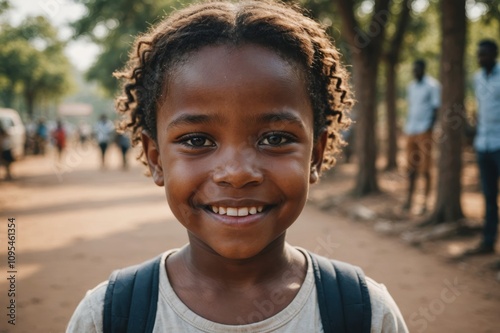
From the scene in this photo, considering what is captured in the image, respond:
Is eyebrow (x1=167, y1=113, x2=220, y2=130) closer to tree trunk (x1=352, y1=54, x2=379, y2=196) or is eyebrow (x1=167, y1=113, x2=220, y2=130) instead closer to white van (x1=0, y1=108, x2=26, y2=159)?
tree trunk (x1=352, y1=54, x2=379, y2=196)

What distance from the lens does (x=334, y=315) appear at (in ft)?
4.67

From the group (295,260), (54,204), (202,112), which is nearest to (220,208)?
(202,112)

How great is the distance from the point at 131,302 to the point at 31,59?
2513 centimetres

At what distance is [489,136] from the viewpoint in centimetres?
476

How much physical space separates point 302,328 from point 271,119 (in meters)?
0.66

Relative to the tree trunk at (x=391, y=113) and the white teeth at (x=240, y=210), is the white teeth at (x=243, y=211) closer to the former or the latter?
the white teeth at (x=240, y=210)

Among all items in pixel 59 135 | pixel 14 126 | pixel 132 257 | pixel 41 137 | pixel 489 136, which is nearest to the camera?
pixel 489 136

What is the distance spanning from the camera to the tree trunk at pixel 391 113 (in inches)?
472

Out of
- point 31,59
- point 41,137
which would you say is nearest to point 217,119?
point 41,137

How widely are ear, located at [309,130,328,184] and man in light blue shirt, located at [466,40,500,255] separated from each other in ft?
12.0

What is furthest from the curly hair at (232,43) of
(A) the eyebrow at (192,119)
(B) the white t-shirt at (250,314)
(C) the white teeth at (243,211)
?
(B) the white t-shirt at (250,314)

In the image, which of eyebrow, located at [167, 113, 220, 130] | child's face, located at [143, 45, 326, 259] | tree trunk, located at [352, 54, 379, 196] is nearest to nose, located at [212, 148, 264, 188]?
child's face, located at [143, 45, 326, 259]

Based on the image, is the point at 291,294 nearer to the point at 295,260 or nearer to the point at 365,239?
the point at 295,260

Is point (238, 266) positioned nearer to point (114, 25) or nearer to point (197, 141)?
point (197, 141)
